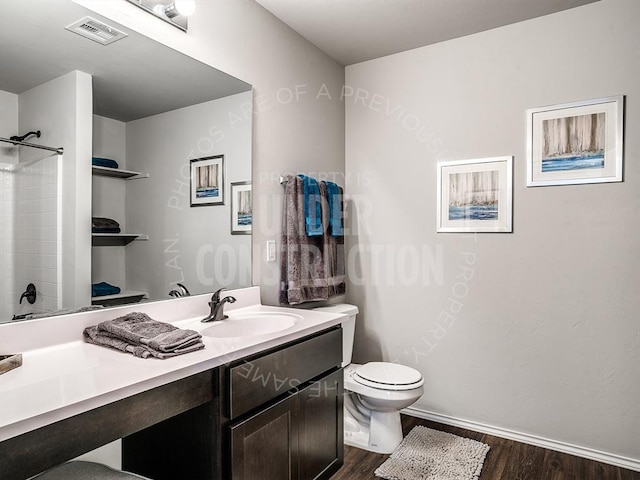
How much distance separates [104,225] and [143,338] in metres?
0.49

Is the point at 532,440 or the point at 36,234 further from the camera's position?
the point at 532,440

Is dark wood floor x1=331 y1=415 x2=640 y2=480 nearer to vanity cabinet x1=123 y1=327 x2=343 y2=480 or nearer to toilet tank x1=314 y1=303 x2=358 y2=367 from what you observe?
vanity cabinet x1=123 y1=327 x2=343 y2=480

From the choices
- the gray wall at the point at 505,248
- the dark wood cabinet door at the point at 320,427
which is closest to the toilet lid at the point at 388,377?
the dark wood cabinet door at the point at 320,427

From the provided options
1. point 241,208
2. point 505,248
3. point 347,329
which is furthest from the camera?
point 347,329

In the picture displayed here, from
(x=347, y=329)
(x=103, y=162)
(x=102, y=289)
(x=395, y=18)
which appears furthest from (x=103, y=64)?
(x=347, y=329)

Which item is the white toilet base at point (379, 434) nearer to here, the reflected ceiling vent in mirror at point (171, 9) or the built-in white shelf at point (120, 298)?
the built-in white shelf at point (120, 298)

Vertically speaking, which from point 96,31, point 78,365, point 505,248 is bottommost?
point 78,365

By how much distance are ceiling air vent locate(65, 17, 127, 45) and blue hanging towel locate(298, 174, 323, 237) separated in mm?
1133

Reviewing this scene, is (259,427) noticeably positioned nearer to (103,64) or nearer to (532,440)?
(103,64)

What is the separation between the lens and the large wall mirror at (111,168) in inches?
51.1

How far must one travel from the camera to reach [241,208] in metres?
2.10

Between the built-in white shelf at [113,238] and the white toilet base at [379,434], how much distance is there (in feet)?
5.16

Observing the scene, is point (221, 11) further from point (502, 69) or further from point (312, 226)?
point (502, 69)

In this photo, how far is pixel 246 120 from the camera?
6.98 ft
